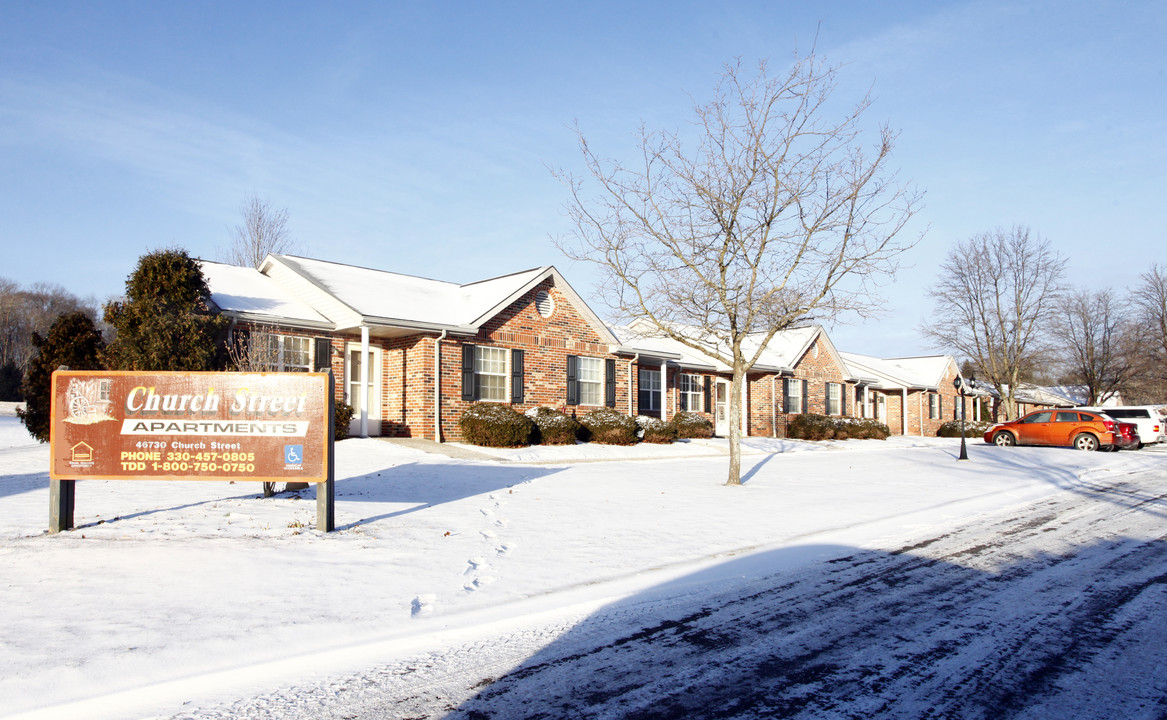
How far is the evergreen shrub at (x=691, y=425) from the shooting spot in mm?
25078

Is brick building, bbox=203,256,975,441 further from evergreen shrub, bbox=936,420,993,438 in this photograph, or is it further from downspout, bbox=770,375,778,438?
evergreen shrub, bbox=936,420,993,438

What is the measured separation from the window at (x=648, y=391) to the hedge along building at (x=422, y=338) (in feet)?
8.35

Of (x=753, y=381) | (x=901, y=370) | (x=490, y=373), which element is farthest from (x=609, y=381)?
(x=901, y=370)

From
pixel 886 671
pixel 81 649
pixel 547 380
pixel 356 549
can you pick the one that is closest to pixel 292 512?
pixel 356 549

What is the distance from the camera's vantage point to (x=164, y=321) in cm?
1495

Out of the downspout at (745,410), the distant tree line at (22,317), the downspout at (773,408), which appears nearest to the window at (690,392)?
the downspout at (745,410)

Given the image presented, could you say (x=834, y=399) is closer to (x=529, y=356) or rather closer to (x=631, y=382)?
(x=631, y=382)

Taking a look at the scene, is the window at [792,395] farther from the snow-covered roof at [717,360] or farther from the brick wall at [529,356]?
the brick wall at [529,356]

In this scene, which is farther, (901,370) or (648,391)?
(901,370)

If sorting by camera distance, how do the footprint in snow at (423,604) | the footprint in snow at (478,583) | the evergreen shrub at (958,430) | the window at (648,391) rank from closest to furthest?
the footprint in snow at (423,604) → the footprint in snow at (478,583) → the window at (648,391) → the evergreen shrub at (958,430)

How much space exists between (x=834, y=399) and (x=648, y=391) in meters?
12.9

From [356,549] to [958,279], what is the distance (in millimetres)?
46148

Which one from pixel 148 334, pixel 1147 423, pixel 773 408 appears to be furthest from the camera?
pixel 773 408

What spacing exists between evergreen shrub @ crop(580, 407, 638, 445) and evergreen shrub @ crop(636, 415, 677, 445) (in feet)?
2.72
